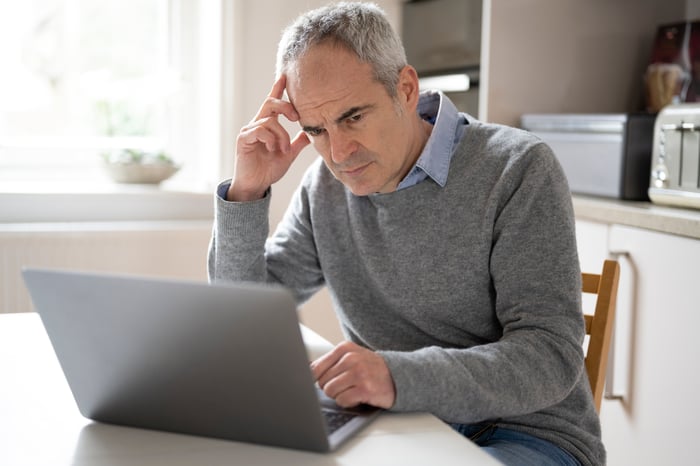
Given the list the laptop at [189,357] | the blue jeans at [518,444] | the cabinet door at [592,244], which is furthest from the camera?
the cabinet door at [592,244]

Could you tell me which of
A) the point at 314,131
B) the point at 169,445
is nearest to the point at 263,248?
the point at 314,131

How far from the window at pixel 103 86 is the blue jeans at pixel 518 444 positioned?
6.47 ft

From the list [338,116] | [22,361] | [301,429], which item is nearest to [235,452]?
[301,429]

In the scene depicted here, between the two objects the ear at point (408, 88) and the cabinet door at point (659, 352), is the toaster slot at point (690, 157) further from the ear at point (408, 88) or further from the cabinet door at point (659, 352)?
the ear at point (408, 88)

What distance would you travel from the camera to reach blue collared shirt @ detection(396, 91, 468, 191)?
147cm

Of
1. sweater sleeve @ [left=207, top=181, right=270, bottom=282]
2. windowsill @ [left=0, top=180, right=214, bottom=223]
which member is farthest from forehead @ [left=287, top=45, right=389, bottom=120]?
windowsill @ [left=0, top=180, right=214, bottom=223]

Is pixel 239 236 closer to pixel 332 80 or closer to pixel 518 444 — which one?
pixel 332 80

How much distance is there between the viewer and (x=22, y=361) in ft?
4.24

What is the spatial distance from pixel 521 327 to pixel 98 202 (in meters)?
1.97

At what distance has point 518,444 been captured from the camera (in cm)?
130

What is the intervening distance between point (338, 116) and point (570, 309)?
0.46 metres

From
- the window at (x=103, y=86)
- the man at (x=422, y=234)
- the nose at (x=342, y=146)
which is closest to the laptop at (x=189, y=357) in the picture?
the man at (x=422, y=234)

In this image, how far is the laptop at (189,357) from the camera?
854 millimetres

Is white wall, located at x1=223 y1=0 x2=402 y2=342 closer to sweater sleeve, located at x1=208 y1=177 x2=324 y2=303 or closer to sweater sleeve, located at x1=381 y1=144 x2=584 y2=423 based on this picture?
sweater sleeve, located at x1=208 y1=177 x2=324 y2=303
